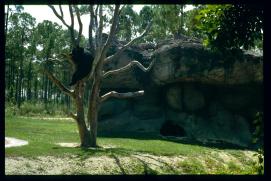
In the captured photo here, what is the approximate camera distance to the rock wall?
1355 inches

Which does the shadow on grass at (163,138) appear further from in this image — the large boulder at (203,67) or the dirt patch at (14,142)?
the dirt patch at (14,142)

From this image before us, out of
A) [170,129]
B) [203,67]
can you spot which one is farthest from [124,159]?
[170,129]

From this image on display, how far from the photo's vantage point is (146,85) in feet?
Result: 123

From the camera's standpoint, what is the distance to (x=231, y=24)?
983cm

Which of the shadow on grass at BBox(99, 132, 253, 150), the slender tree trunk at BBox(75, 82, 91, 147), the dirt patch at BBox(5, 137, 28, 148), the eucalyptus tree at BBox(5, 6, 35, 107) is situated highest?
the eucalyptus tree at BBox(5, 6, 35, 107)

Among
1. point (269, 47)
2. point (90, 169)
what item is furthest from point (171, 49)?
point (269, 47)

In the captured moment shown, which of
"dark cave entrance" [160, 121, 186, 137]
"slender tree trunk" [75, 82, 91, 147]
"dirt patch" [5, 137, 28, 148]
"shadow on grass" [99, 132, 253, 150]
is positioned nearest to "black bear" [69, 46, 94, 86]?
"slender tree trunk" [75, 82, 91, 147]

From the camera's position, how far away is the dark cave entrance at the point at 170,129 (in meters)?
36.2

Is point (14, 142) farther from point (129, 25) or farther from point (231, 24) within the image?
point (129, 25)

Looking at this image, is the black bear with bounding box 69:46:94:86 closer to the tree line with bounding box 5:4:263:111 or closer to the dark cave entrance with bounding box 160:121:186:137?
the tree line with bounding box 5:4:263:111

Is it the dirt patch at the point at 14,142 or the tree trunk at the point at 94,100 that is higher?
the tree trunk at the point at 94,100

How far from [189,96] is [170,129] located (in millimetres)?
3475

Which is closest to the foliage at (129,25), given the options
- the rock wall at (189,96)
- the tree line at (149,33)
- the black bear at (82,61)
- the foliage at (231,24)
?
the tree line at (149,33)

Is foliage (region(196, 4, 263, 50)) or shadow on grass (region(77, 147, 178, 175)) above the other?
→ foliage (region(196, 4, 263, 50))
